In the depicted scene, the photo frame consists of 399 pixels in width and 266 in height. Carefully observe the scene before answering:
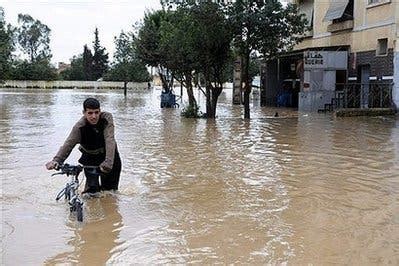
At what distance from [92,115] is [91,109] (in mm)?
94

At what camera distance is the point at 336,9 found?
27.9 metres

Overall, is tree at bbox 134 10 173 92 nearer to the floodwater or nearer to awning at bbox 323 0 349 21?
awning at bbox 323 0 349 21

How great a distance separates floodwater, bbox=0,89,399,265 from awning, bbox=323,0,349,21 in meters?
15.2

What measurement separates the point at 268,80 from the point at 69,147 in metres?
29.0

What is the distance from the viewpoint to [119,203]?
293 inches

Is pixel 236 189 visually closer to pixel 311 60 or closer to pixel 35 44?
pixel 311 60

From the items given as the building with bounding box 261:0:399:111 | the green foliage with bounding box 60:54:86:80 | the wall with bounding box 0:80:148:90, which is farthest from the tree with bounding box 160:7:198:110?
the green foliage with bounding box 60:54:86:80

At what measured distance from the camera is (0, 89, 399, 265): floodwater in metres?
5.49

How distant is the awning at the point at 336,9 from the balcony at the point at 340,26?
0.43m

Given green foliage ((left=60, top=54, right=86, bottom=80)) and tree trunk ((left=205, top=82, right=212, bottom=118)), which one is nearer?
tree trunk ((left=205, top=82, right=212, bottom=118))

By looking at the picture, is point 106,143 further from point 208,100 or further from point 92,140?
point 208,100

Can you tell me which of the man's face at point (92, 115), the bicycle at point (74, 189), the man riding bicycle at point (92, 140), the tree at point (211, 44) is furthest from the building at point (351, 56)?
the bicycle at point (74, 189)

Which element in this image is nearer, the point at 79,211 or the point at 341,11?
the point at 79,211

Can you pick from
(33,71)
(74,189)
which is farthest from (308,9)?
(33,71)
